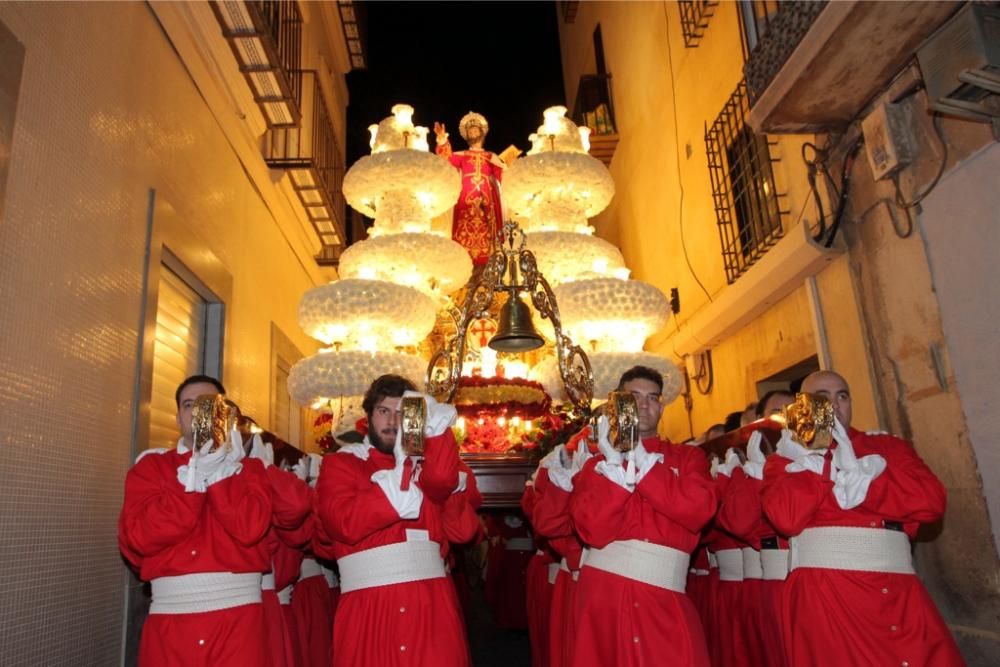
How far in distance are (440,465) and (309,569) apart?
2.17 meters

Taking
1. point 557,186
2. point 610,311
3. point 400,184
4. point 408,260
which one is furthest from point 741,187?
point 408,260

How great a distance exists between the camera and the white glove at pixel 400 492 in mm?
3020

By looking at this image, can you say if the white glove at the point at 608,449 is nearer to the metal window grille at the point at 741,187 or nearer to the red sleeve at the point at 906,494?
the red sleeve at the point at 906,494

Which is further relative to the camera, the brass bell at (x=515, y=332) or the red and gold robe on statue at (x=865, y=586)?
the brass bell at (x=515, y=332)

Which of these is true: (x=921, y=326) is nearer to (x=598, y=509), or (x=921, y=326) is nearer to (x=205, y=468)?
(x=598, y=509)

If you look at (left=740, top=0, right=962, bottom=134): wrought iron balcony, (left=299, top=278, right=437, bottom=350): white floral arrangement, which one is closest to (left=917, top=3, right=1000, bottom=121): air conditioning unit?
(left=740, top=0, right=962, bottom=134): wrought iron balcony

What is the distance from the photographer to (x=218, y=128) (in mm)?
5906

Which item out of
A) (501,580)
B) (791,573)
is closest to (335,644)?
(791,573)

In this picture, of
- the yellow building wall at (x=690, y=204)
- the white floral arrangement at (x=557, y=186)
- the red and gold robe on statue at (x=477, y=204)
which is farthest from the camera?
the red and gold robe on statue at (x=477, y=204)

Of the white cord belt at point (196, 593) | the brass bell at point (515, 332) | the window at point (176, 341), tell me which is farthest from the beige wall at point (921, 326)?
the window at point (176, 341)

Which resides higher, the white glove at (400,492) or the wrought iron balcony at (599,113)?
the wrought iron balcony at (599,113)

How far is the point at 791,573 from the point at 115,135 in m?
3.90

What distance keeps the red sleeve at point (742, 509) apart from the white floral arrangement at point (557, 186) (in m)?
3.25

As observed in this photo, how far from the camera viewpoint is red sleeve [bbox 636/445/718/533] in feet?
10.0
